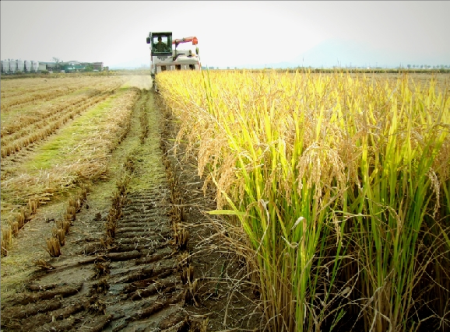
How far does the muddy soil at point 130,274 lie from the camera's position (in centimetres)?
234

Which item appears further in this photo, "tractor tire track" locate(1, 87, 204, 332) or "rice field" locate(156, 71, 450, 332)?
"tractor tire track" locate(1, 87, 204, 332)

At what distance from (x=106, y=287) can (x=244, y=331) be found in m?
1.09

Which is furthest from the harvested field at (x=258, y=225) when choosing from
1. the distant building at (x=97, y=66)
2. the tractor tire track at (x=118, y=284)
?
the distant building at (x=97, y=66)

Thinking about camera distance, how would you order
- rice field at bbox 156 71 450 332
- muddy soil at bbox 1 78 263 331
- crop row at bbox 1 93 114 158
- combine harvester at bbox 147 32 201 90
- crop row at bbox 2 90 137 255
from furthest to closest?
combine harvester at bbox 147 32 201 90, crop row at bbox 1 93 114 158, crop row at bbox 2 90 137 255, muddy soil at bbox 1 78 263 331, rice field at bbox 156 71 450 332

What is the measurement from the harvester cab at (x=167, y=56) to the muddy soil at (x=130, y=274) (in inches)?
574

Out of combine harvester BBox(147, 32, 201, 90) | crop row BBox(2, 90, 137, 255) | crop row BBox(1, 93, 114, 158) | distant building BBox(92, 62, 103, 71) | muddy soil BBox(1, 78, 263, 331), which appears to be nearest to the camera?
muddy soil BBox(1, 78, 263, 331)

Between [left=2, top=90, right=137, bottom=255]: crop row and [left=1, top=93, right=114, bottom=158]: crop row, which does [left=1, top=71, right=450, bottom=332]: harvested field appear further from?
[left=1, top=93, right=114, bottom=158]: crop row

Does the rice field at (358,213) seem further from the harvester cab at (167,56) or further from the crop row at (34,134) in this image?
the harvester cab at (167,56)

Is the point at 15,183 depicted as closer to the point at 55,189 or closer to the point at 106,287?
the point at 55,189

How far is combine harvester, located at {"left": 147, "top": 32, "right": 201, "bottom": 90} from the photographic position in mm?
18047

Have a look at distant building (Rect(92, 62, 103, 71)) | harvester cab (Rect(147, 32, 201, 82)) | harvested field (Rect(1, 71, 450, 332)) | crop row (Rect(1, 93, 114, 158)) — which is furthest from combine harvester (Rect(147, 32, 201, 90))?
distant building (Rect(92, 62, 103, 71))

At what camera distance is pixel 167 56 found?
18906 mm

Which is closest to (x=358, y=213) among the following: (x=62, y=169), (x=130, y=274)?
(x=130, y=274)

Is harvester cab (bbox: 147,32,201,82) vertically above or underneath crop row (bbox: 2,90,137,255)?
above
